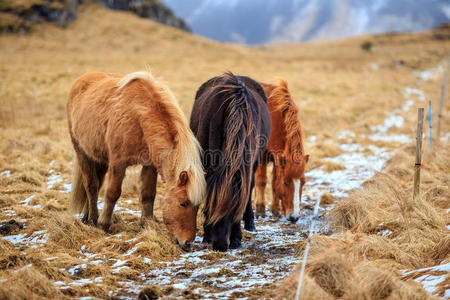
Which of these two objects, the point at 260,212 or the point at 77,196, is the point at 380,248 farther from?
the point at 77,196

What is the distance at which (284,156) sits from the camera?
5.46 metres

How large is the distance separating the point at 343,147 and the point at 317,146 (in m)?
1.02

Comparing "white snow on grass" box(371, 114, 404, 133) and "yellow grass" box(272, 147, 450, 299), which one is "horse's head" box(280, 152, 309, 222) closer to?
"yellow grass" box(272, 147, 450, 299)

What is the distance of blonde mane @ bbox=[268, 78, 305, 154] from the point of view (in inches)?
219

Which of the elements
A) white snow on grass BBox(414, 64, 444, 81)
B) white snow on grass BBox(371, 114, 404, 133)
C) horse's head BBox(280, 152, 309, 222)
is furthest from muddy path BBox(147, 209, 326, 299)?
white snow on grass BBox(414, 64, 444, 81)

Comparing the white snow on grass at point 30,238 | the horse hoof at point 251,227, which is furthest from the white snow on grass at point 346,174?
the white snow on grass at point 30,238

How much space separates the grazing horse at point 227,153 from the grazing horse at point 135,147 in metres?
0.18

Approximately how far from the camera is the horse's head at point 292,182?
17.1 feet

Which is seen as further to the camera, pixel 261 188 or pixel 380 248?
pixel 261 188

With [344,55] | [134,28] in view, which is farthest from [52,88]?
[344,55]

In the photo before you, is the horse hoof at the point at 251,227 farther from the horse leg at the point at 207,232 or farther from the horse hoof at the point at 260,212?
the horse leg at the point at 207,232

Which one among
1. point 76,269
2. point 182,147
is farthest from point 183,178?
point 76,269

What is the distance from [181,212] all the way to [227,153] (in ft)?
2.75

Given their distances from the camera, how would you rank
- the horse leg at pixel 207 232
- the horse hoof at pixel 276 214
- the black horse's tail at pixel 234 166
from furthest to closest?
the horse hoof at pixel 276 214, the horse leg at pixel 207 232, the black horse's tail at pixel 234 166
